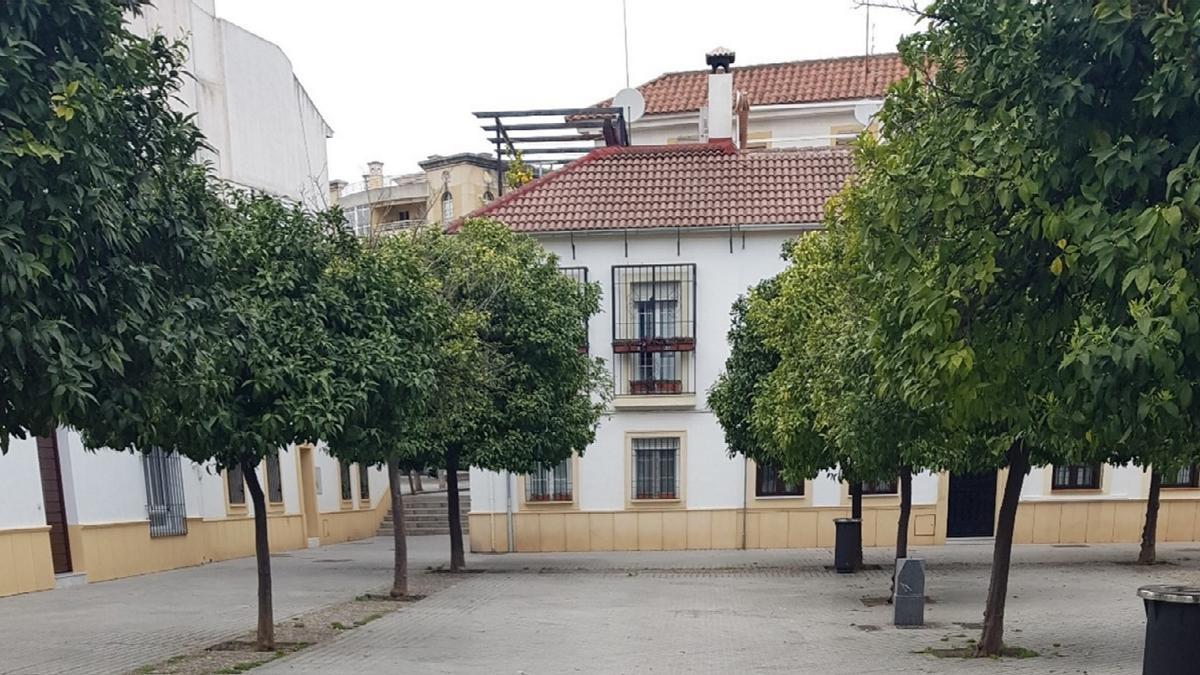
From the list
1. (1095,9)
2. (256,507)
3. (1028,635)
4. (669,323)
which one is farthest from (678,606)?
(1095,9)

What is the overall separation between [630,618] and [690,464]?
8450mm

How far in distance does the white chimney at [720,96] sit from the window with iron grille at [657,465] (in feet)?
25.3

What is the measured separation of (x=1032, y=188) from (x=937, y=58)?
56.8 inches

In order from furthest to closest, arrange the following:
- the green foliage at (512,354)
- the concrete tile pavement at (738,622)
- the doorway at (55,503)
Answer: the doorway at (55,503), the green foliage at (512,354), the concrete tile pavement at (738,622)

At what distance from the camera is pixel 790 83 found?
27.0 metres

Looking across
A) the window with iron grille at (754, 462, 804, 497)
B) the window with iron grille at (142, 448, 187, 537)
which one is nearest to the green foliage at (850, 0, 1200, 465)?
the window with iron grille at (754, 462, 804, 497)

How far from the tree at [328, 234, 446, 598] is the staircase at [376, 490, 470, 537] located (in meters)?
16.0

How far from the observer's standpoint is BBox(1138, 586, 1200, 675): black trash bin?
639 centimetres

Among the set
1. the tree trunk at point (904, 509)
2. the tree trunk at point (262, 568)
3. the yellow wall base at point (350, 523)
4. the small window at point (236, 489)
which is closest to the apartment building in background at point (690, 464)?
the small window at point (236, 489)

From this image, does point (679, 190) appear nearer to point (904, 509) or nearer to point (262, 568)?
point (904, 509)

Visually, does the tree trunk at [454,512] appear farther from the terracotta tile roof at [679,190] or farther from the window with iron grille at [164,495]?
the terracotta tile roof at [679,190]

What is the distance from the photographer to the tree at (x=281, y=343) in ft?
24.7

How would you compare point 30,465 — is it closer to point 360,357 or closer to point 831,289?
point 360,357

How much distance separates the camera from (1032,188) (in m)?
4.45
